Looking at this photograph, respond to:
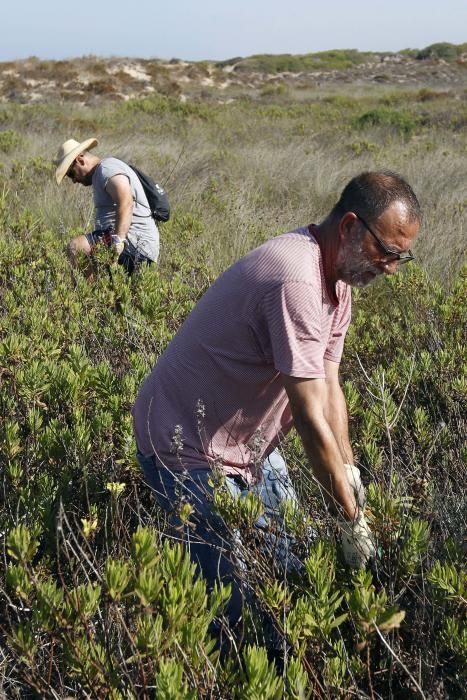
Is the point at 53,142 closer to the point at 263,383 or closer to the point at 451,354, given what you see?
the point at 451,354

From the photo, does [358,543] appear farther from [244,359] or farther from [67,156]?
[67,156]

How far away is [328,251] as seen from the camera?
2.34m

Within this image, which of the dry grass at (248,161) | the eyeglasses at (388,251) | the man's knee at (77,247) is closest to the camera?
the eyeglasses at (388,251)

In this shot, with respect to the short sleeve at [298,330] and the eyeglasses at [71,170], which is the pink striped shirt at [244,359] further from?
the eyeglasses at [71,170]

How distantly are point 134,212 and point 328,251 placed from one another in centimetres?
366

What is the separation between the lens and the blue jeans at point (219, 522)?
84.9 inches

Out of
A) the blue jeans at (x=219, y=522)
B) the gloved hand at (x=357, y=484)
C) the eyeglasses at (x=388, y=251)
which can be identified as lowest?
the blue jeans at (x=219, y=522)

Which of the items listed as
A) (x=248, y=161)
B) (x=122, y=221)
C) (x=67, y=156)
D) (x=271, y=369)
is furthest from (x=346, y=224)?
(x=248, y=161)

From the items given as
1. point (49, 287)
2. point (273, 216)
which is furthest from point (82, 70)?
point (49, 287)

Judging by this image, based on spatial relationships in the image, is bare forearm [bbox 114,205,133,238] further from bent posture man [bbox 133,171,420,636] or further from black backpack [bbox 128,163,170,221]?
bent posture man [bbox 133,171,420,636]

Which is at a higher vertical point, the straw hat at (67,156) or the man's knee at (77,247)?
the straw hat at (67,156)

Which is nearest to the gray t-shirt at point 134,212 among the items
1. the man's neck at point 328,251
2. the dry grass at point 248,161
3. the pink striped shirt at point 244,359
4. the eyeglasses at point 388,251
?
the dry grass at point 248,161

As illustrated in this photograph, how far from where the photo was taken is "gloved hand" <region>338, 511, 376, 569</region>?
6.86 feet

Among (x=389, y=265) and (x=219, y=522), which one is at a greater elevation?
(x=389, y=265)
